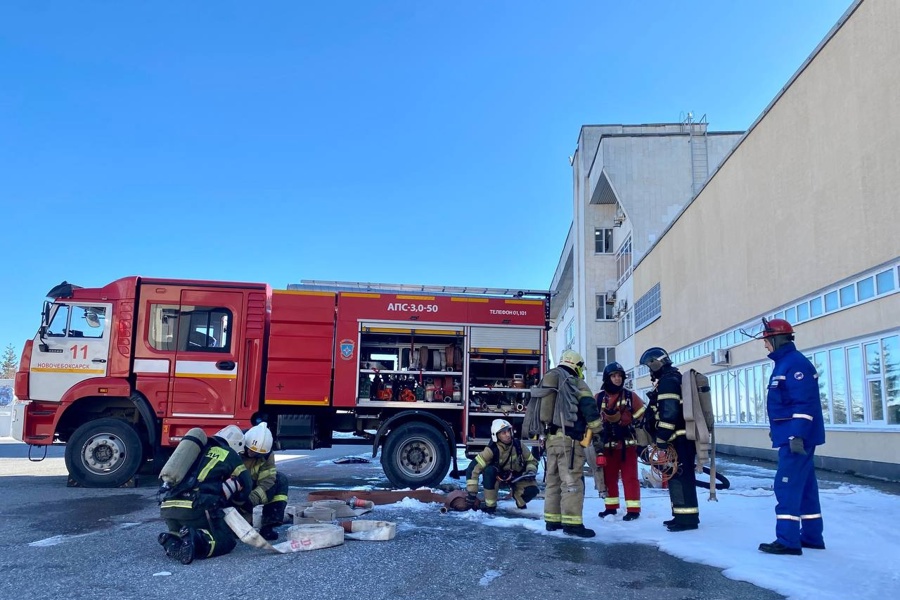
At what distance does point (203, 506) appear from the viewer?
5496 mm

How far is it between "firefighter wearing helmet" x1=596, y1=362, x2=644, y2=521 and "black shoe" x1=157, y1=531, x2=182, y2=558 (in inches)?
169

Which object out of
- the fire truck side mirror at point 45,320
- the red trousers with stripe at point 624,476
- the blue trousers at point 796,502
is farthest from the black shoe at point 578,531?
the fire truck side mirror at point 45,320

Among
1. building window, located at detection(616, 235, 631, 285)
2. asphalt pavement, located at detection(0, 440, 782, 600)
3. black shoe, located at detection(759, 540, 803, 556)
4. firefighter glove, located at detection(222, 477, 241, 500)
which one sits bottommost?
asphalt pavement, located at detection(0, 440, 782, 600)

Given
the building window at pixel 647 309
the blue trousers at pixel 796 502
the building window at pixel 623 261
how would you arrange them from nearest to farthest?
the blue trousers at pixel 796 502 < the building window at pixel 647 309 < the building window at pixel 623 261

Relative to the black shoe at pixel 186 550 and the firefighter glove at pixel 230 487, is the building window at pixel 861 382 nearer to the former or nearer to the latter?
the firefighter glove at pixel 230 487

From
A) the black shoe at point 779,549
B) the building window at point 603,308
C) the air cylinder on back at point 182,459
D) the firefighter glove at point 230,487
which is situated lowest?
the black shoe at point 779,549

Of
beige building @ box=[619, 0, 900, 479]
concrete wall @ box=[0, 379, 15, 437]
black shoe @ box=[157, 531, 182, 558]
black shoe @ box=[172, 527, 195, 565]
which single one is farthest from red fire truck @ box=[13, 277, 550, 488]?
concrete wall @ box=[0, 379, 15, 437]

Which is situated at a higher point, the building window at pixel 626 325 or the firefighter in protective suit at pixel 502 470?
the building window at pixel 626 325

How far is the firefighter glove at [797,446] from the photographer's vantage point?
5.67 meters

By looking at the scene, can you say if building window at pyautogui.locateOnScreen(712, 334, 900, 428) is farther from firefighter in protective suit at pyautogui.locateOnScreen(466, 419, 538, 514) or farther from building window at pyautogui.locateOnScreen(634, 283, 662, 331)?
building window at pyautogui.locateOnScreen(634, 283, 662, 331)

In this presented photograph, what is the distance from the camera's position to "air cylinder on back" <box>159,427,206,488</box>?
5477 mm

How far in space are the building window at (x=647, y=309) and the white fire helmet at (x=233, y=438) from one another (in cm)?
2042

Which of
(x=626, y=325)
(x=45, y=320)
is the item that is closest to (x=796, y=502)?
(x=45, y=320)

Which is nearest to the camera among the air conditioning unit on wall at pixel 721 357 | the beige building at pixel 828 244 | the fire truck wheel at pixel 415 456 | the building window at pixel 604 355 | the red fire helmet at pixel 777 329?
the red fire helmet at pixel 777 329
